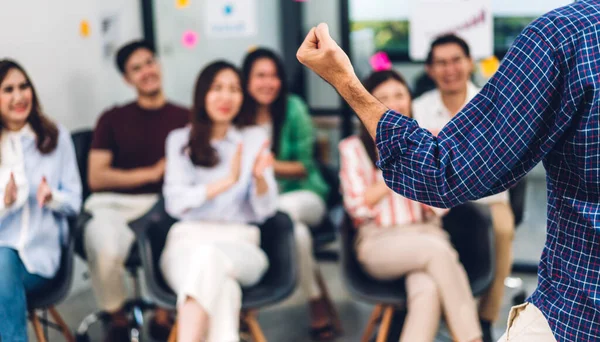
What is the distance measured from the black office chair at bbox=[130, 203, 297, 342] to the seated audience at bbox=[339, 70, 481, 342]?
1.00 feet

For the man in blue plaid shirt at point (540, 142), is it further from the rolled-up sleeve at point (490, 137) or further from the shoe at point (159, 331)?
the shoe at point (159, 331)

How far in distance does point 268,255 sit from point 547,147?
2068 mm

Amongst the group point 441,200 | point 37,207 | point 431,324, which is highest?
point 441,200

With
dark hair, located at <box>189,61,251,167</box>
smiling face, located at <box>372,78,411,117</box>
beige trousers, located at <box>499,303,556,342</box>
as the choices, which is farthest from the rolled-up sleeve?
dark hair, located at <box>189,61,251,167</box>

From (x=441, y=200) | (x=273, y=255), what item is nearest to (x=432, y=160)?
(x=441, y=200)

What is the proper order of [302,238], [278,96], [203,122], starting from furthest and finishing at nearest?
[278,96] < [302,238] < [203,122]

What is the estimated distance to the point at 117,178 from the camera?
148 inches

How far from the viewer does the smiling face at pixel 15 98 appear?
9.71 feet

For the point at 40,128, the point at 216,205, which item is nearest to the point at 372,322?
the point at 216,205

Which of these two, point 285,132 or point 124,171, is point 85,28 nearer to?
point 124,171

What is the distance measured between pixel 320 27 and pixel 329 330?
7.88 ft

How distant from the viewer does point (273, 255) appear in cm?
328

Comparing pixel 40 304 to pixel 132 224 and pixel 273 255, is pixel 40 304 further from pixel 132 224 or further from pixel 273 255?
pixel 273 255

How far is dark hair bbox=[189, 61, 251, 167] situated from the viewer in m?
3.33
